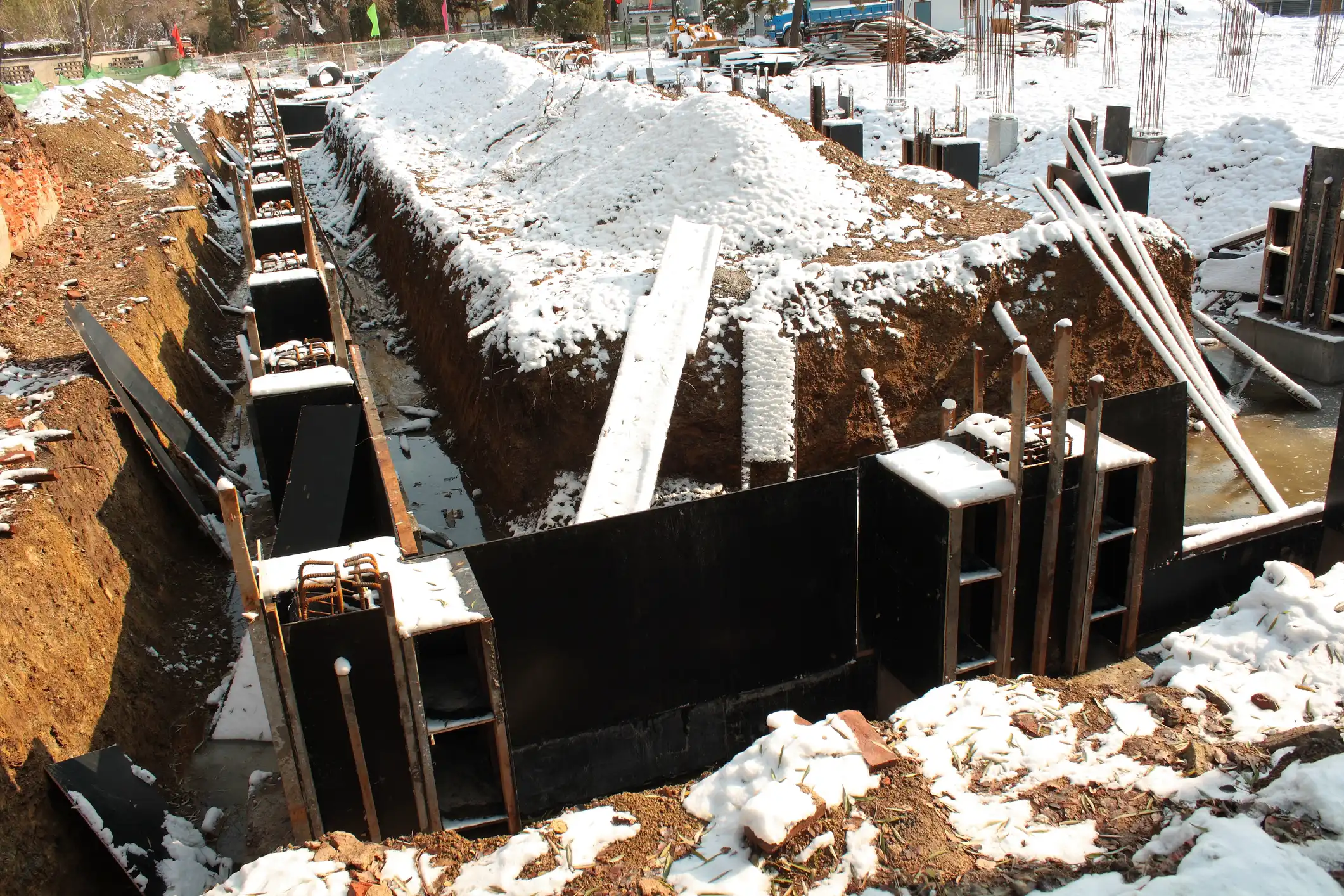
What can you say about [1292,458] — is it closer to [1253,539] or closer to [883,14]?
[1253,539]

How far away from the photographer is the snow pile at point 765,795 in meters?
4.26

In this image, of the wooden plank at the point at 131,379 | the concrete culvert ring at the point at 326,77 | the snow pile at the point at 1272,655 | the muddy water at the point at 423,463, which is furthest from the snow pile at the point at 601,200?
the concrete culvert ring at the point at 326,77

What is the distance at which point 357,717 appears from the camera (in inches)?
214

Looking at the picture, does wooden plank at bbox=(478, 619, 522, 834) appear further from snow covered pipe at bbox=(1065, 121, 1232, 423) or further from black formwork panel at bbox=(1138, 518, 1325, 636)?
snow covered pipe at bbox=(1065, 121, 1232, 423)

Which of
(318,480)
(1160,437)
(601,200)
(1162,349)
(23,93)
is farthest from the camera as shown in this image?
(23,93)

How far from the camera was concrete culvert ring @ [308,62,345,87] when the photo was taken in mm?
40875

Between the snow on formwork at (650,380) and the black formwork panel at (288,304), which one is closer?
the snow on formwork at (650,380)

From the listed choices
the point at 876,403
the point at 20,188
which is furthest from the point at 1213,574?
the point at 20,188

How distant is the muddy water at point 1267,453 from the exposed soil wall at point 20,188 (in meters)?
15.9

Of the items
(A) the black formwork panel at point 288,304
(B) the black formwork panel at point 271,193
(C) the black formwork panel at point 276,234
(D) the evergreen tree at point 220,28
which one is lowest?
(A) the black formwork panel at point 288,304

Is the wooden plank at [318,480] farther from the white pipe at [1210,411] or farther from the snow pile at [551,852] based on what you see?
the white pipe at [1210,411]

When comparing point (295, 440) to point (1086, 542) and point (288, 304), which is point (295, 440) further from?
point (1086, 542)

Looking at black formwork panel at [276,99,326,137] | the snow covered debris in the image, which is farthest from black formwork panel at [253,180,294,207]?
black formwork panel at [276,99,326,137]

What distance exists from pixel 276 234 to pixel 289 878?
39.9 ft
